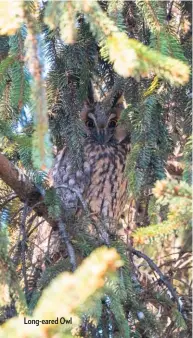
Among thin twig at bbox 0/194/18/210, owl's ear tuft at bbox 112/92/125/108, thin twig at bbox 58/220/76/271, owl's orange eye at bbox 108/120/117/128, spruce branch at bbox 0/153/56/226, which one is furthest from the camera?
owl's orange eye at bbox 108/120/117/128

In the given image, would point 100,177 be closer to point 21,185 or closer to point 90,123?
point 90,123

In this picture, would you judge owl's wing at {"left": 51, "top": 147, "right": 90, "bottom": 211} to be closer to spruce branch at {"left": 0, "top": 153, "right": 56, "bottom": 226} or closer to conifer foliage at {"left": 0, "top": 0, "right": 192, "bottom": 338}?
conifer foliage at {"left": 0, "top": 0, "right": 192, "bottom": 338}

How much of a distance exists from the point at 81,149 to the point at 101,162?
0.62m

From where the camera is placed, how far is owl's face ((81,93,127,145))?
2.86 m

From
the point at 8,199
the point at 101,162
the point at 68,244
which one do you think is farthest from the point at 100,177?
the point at 68,244

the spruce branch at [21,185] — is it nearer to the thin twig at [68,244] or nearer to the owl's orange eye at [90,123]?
the thin twig at [68,244]

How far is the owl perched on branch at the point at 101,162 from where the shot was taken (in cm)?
280

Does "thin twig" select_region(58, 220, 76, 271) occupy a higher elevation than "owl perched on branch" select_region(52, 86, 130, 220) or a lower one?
lower

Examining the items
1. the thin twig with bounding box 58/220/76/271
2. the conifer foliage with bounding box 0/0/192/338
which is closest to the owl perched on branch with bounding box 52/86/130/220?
the conifer foliage with bounding box 0/0/192/338

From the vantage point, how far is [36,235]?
95.0 inches

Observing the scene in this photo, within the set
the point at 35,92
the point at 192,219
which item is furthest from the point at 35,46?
the point at 192,219

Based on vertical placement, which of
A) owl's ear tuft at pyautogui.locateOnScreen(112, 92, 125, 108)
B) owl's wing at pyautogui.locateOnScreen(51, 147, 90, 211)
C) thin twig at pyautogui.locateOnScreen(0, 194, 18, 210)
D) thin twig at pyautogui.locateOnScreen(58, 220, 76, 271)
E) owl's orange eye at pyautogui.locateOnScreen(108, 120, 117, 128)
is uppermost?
owl's ear tuft at pyautogui.locateOnScreen(112, 92, 125, 108)

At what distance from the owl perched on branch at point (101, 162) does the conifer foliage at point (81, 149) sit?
7.3 inches

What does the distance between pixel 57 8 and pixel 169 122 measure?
1.22 meters
